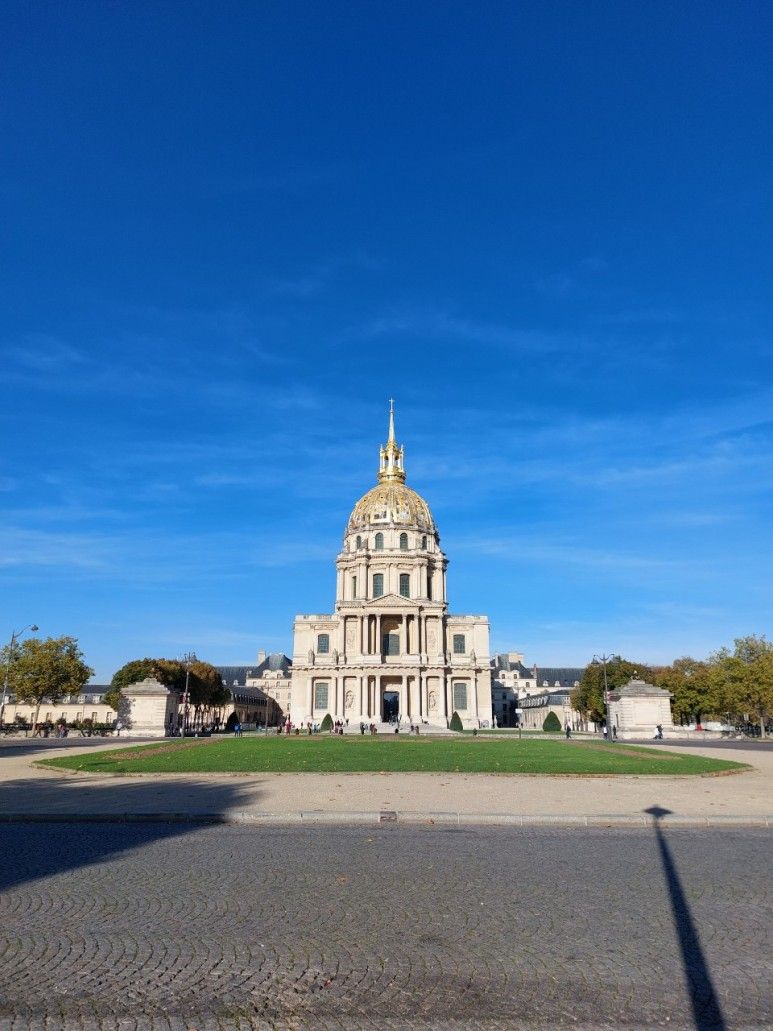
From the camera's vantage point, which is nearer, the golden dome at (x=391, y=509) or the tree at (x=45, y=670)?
the tree at (x=45, y=670)

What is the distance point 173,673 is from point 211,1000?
87.1m

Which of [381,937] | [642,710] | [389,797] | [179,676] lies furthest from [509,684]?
[381,937]

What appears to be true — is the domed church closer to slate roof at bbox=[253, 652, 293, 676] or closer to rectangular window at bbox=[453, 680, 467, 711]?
rectangular window at bbox=[453, 680, 467, 711]

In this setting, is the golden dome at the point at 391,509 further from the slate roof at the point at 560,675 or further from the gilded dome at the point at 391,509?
the slate roof at the point at 560,675

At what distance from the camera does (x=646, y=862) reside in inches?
420

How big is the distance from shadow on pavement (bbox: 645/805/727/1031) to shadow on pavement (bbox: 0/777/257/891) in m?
6.04

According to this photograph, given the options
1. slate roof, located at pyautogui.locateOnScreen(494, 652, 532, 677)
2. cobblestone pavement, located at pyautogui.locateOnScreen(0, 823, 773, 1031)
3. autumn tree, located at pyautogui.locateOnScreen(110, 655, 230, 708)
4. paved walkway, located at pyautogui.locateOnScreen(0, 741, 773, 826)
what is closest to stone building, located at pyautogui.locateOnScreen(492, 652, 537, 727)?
slate roof, located at pyautogui.locateOnScreen(494, 652, 532, 677)

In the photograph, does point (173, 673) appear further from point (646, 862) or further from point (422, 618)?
point (646, 862)

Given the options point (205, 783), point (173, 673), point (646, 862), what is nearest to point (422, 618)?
point (173, 673)

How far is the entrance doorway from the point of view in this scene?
332ft

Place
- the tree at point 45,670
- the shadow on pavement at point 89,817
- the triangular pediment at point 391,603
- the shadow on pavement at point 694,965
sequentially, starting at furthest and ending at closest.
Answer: the triangular pediment at point 391,603 < the tree at point 45,670 < the shadow on pavement at point 89,817 < the shadow on pavement at point 694,965

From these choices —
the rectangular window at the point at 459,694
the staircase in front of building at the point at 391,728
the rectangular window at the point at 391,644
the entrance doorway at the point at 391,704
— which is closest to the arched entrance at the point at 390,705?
the entrance doorway at the point at 391,704

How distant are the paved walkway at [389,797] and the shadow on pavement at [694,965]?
5.74 meters

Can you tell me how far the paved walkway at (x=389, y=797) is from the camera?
14.6 meters
